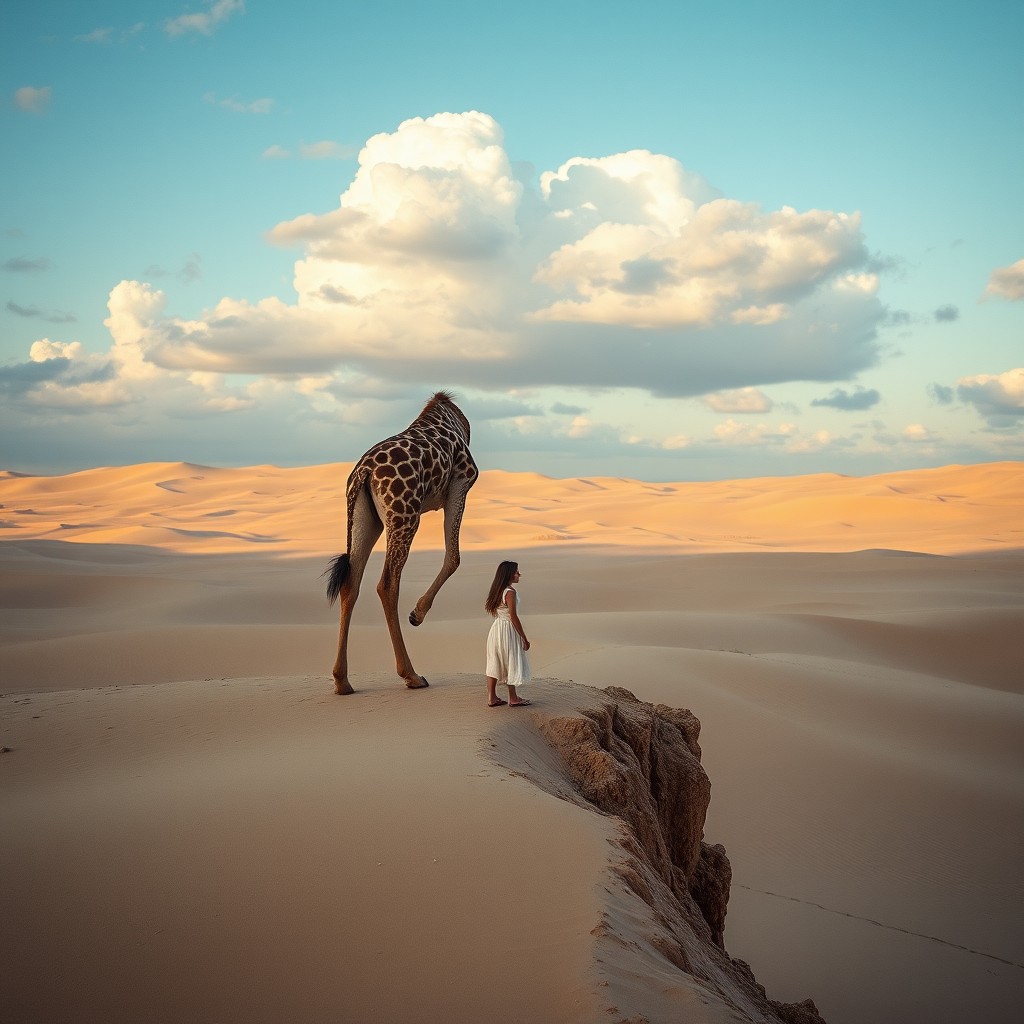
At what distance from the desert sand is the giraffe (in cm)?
62

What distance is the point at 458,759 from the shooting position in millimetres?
5961

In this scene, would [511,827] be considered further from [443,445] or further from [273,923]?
[443,445]

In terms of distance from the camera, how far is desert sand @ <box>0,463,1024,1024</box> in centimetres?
361

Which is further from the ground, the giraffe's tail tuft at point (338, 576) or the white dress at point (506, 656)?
the giraffe's tail tuft at point (338, 576)

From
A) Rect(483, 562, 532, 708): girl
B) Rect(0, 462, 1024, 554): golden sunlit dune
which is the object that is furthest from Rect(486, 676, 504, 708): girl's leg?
Rect(0, 462, 1024, 554): golden sunlit dune

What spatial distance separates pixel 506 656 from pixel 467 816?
2516mm

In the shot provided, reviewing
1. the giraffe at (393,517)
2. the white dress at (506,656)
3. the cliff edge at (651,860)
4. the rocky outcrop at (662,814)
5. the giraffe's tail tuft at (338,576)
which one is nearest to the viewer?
the cliff edge at (651,860)

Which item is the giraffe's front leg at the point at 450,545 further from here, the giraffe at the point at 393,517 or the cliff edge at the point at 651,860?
the cliff edge at the point at 651,860

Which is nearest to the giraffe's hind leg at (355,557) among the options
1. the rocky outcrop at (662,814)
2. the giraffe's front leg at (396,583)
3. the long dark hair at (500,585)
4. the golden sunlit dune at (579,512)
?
the giraffe's front leg at (396,583)

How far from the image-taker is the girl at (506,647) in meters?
7.41

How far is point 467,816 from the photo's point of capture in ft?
16.3

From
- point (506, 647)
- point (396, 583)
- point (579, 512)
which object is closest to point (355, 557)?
point (396, 583)

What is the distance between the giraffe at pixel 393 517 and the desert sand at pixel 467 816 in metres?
0.62

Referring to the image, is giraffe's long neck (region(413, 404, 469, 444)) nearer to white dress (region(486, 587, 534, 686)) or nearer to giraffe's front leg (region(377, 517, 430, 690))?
giraffe's front leg (region(377, 517, 430, 690))
